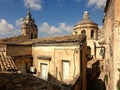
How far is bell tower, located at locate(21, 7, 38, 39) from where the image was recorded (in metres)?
31.9

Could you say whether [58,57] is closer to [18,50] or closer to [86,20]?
[18,50]

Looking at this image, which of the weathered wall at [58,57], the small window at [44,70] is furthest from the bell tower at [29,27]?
the small window at [44,70]

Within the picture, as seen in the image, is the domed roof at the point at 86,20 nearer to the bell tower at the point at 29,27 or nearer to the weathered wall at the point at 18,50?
the bell tower at the point at 29,27

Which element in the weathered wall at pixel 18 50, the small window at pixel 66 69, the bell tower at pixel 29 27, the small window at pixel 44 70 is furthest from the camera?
the bell tower at pixel 29 27

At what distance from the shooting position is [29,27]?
32.4m

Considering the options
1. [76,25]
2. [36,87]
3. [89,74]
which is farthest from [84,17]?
[36,87]

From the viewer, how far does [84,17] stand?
1385 inches

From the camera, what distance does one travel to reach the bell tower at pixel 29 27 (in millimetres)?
31938

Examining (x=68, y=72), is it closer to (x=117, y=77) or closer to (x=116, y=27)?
(x=117, y=77)

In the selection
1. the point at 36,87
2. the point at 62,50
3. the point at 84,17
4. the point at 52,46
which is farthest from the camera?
the point at 84,17

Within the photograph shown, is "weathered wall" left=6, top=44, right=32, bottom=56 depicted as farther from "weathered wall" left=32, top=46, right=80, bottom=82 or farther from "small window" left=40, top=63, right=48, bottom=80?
"small window" left=40, top=63, right=48, bottom=80

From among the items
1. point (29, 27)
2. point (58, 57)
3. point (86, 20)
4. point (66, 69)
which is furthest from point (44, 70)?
point (86, 20)

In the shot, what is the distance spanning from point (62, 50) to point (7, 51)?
17.8 feet

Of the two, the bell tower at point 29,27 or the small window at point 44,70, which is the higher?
the bell tower at point 29,27
